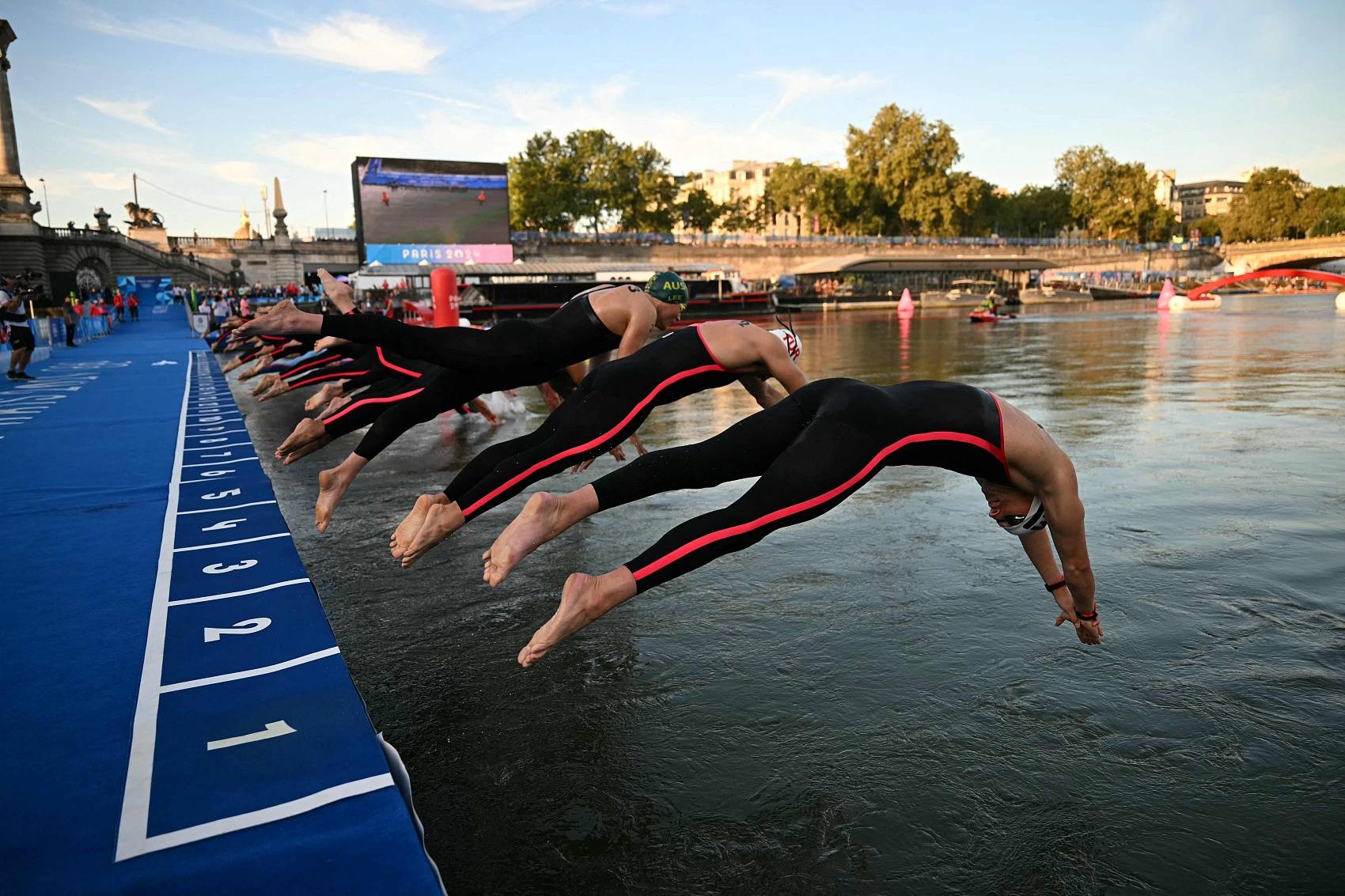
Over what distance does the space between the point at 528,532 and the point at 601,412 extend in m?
1.02

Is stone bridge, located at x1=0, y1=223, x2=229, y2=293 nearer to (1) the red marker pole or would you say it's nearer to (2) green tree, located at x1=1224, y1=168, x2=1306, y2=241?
(1) the red marker pole

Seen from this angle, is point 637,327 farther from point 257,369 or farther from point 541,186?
point 541,186

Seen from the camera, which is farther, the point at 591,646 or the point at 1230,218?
the point at 1230,218

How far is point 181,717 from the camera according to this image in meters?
3.16

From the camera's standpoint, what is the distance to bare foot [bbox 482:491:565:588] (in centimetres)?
342

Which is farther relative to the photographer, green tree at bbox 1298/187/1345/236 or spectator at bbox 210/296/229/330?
green tree at bbox 1298/187/1345/236

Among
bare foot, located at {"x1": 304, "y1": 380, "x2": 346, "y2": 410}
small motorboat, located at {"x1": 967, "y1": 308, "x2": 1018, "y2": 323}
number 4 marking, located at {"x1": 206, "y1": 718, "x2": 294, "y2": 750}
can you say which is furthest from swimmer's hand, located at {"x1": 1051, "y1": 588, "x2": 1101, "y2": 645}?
small motorboat, located at {"x1": 967, "y1": 308, "x2": 1018, "y2": 323}

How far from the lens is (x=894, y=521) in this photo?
247 inches

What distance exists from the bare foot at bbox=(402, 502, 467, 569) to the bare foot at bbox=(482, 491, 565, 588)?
2.60 ft

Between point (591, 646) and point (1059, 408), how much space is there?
9.53 metres

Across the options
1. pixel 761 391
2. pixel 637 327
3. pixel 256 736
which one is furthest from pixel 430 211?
pixel 256 736

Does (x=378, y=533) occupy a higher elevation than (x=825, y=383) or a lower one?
lower

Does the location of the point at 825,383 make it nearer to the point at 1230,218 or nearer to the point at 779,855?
the point at 779,855

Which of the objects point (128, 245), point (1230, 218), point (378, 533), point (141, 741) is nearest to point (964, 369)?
point (378, 533)
